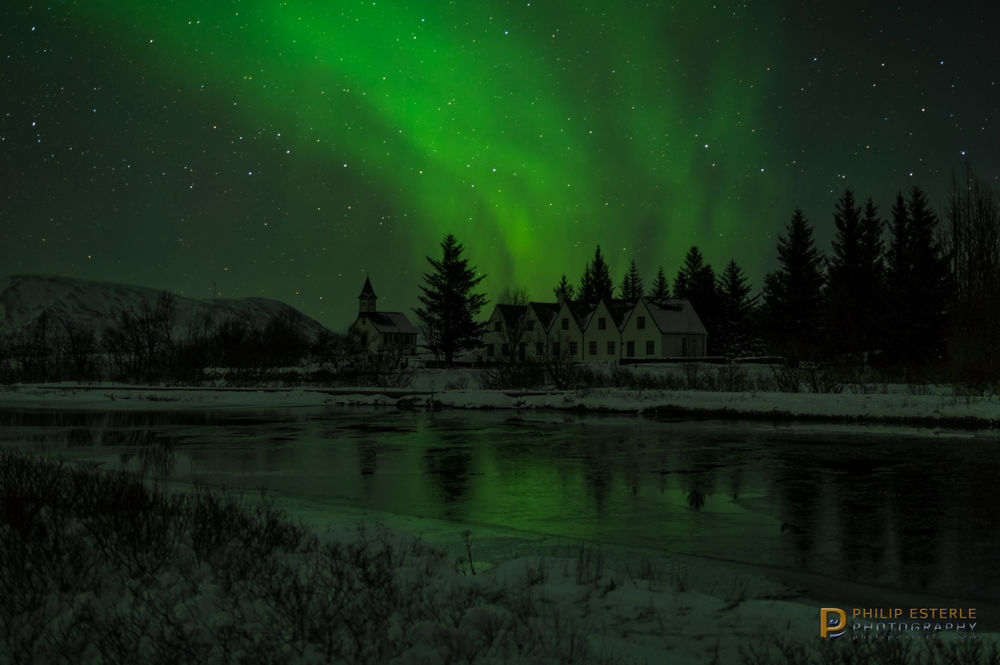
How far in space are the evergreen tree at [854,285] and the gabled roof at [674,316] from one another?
1529 cm

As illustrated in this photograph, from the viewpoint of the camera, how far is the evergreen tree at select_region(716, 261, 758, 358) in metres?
84.1

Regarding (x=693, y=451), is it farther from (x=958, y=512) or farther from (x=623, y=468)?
(x=958, y=512)

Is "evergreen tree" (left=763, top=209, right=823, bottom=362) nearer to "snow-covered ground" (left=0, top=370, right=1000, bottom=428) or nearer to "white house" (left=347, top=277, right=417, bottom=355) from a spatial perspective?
"snow-covered ground" (left=0, top=370, right=1000, bottom=428)

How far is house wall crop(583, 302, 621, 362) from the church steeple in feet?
168

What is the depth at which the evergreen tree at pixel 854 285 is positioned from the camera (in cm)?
4812

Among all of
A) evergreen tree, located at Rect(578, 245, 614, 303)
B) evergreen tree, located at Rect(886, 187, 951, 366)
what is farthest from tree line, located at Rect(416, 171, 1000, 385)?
evergreen tree, located at Rect(578, 245, 614, 303)

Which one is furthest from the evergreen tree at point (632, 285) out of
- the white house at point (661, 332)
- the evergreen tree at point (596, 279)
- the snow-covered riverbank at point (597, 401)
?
the snow-covered riverbank at point (597, 401)

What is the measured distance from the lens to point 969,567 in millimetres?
7320

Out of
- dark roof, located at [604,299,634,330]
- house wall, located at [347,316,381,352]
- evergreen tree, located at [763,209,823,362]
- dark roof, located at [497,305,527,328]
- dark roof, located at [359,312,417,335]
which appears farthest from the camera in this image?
dark roof, located at [359,312,417,335]

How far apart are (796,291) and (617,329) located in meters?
17.2

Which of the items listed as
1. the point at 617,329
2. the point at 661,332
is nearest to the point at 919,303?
the point at 661,332

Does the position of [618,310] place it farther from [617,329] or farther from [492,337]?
[492,337]

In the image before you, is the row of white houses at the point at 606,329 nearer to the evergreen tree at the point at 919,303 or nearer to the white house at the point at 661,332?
the white house at the point at 661,332

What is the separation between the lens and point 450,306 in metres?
79.7
